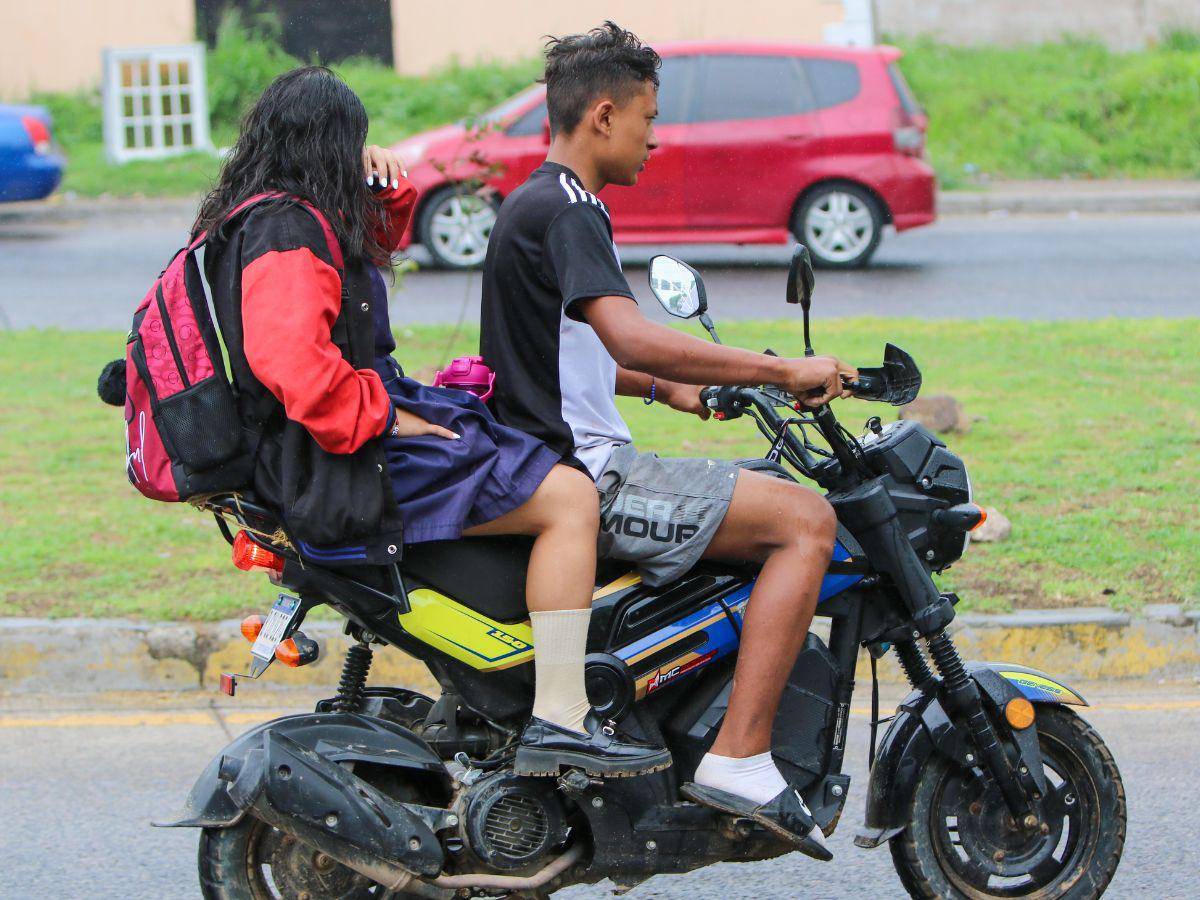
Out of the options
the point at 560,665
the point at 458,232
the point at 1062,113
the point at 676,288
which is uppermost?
the point at 1062,113

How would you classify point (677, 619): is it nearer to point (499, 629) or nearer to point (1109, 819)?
point (499, 629)

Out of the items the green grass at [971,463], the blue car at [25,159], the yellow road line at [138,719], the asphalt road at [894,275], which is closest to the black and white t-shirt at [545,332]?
the yellow road line at [138,719]

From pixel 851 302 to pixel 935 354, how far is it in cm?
232

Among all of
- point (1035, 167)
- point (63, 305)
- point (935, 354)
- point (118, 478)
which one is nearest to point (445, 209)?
point (63, 305)

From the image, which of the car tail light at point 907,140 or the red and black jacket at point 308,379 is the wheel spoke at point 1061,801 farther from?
the car tail light at point 907,140

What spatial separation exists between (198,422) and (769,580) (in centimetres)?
118

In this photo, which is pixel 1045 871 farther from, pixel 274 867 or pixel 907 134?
pixel 907 134

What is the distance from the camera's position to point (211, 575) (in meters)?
5.66

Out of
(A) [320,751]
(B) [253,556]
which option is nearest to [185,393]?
(B) [253,556]

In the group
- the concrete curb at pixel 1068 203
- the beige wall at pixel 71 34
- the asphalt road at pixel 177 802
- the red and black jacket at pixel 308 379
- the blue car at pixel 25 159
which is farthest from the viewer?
the beige wall at pixel 71 34

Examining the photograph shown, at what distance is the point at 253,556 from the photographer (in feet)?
10.4

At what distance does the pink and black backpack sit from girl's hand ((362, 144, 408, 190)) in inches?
9.2

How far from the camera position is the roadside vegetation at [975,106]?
17.8 metres

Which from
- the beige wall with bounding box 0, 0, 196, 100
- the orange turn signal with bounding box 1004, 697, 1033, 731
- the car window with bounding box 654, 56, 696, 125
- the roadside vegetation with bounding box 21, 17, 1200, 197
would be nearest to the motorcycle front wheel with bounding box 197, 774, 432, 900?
the orange turn signal with bounding box 1004, 697, 1033, 731
